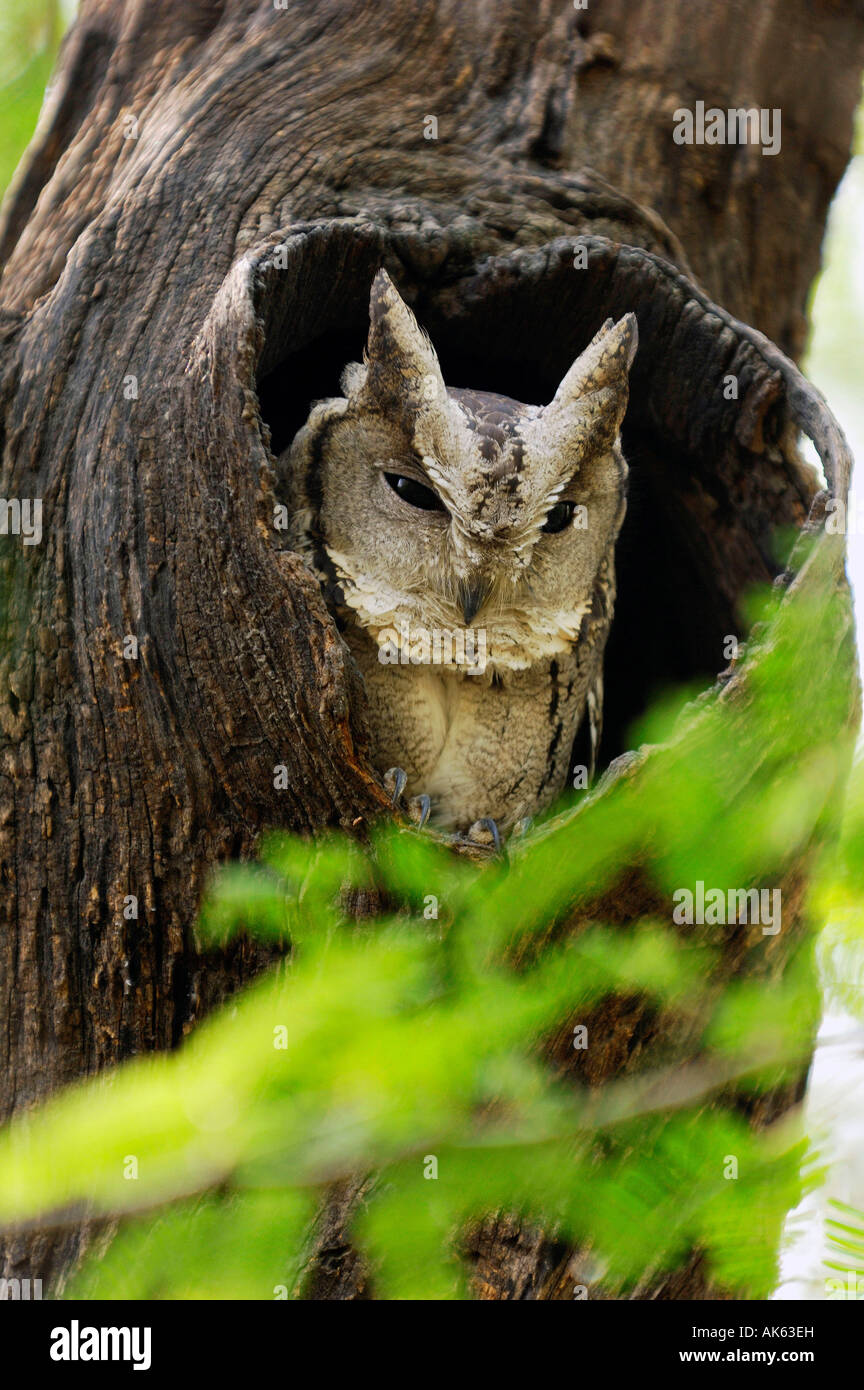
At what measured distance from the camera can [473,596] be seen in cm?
279

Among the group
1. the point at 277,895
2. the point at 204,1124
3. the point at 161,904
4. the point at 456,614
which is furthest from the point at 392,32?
Answer: the point at 204,1124

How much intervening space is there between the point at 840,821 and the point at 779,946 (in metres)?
1.08

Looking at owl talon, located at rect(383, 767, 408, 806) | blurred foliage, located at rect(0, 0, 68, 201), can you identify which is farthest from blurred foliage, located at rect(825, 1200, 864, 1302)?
blurred foliage, located at rect(0, 0, 68, 201)

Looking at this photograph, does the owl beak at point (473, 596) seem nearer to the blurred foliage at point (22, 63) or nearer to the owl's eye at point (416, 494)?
the owl's eye at point (416, 494)

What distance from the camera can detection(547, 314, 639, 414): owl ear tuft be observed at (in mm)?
2709

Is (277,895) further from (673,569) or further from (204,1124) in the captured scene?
(673,569)

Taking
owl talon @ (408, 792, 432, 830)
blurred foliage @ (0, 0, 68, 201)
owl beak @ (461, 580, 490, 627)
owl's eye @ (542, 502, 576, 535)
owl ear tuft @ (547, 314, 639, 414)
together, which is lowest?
owl talon @ (408, 792, 432, 830)

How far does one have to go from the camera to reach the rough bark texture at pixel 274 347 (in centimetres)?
224

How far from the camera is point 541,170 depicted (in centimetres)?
314

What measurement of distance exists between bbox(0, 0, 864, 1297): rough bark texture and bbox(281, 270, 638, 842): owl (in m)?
0.30

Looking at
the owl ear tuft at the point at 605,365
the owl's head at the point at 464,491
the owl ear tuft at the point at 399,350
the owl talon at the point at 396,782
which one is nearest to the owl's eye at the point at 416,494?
the owl's head at the point at 464,491

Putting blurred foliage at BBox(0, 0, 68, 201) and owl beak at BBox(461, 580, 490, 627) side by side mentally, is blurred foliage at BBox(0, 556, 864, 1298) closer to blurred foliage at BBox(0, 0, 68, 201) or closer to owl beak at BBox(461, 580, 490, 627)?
owl beak at BBox(461, 580, 490, 627)

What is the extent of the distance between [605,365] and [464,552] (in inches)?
20.3

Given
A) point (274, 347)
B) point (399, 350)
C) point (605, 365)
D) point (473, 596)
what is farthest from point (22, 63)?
point (473, 596)
